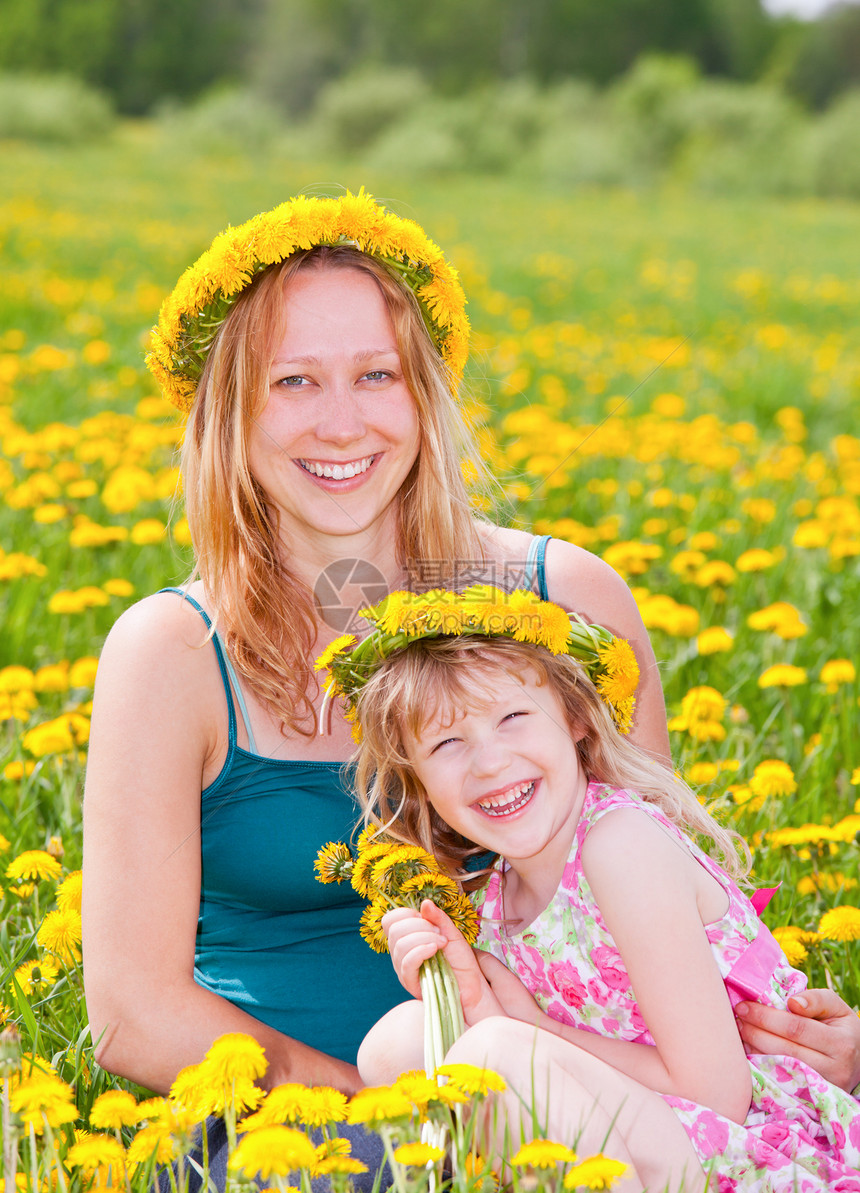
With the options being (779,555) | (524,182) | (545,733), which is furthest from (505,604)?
(524,182)

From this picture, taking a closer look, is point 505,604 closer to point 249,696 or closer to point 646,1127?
point 249,696

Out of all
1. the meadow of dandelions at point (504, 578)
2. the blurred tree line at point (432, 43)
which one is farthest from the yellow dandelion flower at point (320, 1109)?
the blurred tree line at point (432, 43)

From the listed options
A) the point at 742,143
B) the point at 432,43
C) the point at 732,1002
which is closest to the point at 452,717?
the point at 732,1002

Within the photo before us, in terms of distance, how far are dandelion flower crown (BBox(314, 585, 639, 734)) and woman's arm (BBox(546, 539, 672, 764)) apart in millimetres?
264

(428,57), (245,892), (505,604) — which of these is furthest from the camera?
(428,57)

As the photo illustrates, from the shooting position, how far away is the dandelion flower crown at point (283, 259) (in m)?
1.63

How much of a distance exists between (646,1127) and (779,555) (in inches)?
88.2

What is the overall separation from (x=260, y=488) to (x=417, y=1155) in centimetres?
104

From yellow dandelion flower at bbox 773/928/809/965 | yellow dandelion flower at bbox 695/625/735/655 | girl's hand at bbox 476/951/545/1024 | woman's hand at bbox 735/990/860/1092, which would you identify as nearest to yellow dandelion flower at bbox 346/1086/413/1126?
girl's hand at bbox 476/951/545/1024

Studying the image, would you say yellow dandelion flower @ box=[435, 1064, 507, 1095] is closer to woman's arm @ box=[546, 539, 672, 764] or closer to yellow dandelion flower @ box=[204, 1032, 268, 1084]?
yellow dandelion flower @ box=[204, 1032, 268, 1084]

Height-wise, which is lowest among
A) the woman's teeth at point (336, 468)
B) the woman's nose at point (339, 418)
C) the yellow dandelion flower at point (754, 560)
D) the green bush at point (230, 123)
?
the yellow dandelion flower at point (754, 560)

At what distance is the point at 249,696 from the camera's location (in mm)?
1649

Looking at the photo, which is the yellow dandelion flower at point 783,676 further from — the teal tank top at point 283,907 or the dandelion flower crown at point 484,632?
the teal tank top at point 283,907

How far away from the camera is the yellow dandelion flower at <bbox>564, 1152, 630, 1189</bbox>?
0.99 m
